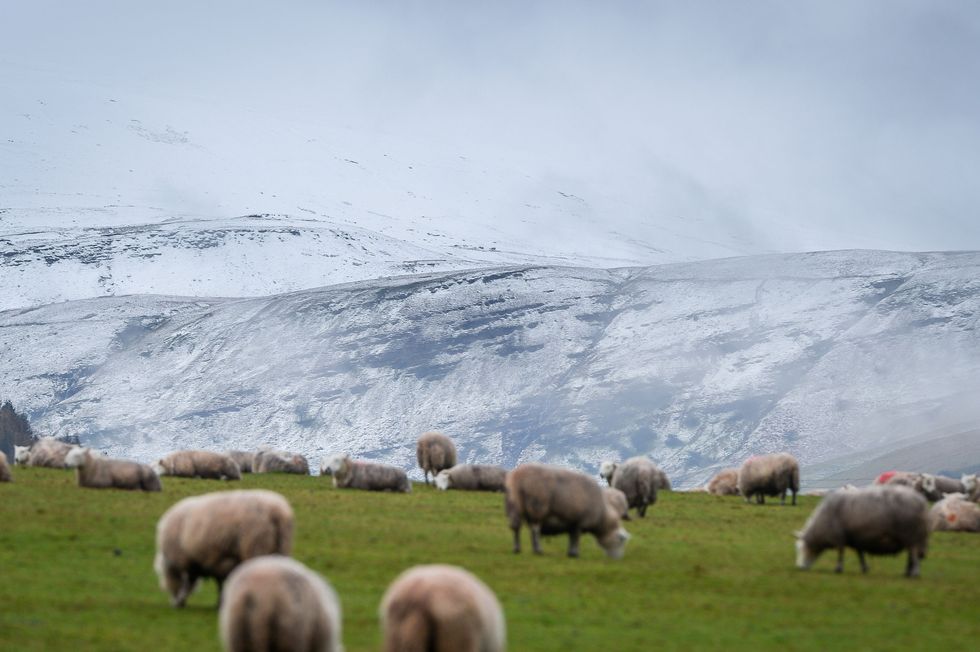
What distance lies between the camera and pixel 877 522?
87.4 ft

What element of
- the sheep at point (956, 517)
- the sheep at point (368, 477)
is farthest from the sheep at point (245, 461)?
the sheep at point (956, 517)

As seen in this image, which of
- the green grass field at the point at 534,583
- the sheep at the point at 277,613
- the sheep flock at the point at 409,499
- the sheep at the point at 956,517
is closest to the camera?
the sheep flock at the point at 409,499

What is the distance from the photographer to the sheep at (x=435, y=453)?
5674 cm

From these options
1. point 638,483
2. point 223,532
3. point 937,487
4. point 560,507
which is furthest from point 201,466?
point 223,532

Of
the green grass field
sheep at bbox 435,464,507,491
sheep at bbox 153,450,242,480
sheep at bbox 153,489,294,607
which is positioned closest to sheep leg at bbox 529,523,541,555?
the green grass field

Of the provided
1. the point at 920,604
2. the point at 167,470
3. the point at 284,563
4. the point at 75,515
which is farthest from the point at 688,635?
the point at 167,470

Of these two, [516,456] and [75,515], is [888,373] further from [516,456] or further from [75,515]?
[75,515]

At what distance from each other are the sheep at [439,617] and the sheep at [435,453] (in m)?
43.0

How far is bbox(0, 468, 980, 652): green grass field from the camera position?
1961 centimetres

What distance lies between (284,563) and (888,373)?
182 meters

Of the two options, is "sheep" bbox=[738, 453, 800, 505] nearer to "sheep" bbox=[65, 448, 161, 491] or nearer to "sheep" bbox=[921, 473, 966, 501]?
"sheep" bbox=[921, 473, 966, 501]

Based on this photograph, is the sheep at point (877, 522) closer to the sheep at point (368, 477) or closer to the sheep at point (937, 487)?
the sheep at point (937, 487)

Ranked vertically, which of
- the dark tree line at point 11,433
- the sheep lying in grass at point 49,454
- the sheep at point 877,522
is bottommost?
the sheep at point 877,522

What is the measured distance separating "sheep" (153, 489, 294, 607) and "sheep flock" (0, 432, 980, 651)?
0.02 meters
